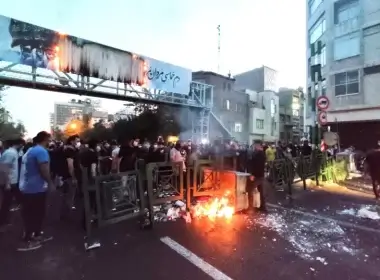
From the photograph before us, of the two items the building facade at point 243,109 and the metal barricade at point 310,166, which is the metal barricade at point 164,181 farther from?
the building facade at point 243,109

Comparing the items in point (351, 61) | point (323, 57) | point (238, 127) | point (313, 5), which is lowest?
point (238, 127)

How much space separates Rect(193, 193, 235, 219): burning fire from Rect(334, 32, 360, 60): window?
21.6 metres

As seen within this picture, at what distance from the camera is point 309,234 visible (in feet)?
18.3

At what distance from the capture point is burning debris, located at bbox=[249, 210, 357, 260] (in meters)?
4.74

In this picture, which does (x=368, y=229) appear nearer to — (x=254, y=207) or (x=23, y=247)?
(x=254, y=207)

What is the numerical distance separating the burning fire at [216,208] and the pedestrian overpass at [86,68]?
29.1ft

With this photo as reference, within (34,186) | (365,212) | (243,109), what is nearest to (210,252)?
(34,186)

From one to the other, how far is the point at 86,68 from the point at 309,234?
1127cm

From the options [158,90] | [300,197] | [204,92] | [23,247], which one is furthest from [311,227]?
[204,92]

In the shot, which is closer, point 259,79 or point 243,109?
point 243,109

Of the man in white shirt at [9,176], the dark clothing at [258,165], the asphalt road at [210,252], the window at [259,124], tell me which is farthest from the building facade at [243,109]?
the man in white shirt at [9,176]

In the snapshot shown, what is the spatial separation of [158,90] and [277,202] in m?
9.64

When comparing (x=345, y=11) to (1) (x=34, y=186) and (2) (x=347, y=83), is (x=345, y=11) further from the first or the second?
(1) (x=34, y=186)

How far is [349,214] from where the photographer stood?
23.6ft
